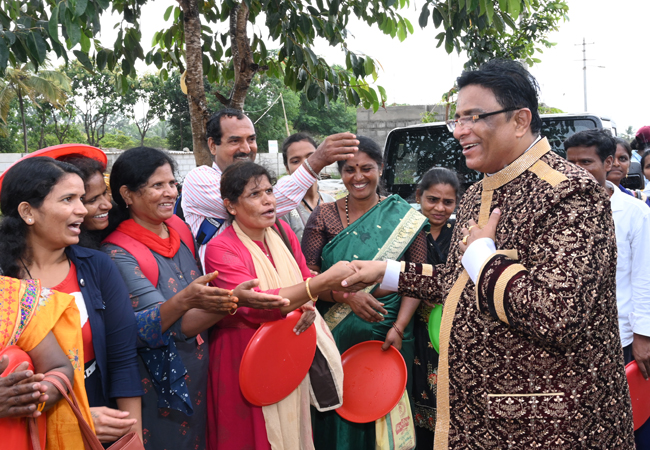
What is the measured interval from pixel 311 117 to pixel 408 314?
40524 mm

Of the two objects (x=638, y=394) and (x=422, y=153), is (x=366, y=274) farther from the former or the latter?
(x=422, y=153)

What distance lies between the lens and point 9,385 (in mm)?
1532

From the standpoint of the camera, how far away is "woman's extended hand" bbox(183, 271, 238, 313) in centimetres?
199

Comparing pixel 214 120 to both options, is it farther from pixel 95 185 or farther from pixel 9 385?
pixel 9 385

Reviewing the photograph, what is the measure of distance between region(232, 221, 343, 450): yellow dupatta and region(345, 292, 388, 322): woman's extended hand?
0.68 feet

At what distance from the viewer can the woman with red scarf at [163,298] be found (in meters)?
2.12

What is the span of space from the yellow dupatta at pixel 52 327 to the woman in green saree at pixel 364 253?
144 cm

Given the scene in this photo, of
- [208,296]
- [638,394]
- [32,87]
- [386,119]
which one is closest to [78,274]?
[208,296]

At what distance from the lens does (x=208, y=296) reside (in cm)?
199

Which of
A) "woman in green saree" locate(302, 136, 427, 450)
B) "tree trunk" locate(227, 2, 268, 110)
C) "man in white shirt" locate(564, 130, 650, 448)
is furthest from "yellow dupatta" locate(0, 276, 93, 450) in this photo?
"tree trunk" locate(227, 2, 268, 110)

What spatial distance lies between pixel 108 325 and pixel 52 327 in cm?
32

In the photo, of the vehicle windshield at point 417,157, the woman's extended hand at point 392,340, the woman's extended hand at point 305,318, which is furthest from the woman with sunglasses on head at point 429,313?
the vehicle windshield at point 417,157

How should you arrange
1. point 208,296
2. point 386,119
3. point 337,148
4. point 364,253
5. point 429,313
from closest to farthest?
point 208,296
point 337,148
point 364,253
point 429,313
point 386,119

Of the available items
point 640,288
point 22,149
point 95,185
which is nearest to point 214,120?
point 95,185
